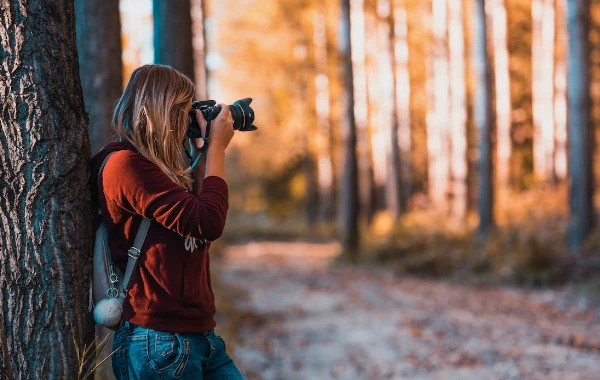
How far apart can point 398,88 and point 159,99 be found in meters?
21.9

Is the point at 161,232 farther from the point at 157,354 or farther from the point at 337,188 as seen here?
the point at 337,188

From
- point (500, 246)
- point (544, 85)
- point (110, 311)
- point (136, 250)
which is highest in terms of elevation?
point (544, 85)

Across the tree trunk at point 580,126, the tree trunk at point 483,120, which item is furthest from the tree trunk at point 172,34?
the tree trunk at point 483,120

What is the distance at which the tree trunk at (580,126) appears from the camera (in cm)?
1234

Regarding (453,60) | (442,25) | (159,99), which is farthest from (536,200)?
(159,99)

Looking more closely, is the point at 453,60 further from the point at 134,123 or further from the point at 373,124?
the point at 134,123

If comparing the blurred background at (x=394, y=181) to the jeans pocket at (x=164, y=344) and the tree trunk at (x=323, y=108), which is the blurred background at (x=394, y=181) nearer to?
the tree trunk at (x=323, y=108)

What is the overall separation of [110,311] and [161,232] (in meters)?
0.37

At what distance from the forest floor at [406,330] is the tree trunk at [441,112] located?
7834 millimetres

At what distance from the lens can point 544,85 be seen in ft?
75.5

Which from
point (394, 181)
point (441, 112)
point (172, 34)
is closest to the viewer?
point (172, 34)

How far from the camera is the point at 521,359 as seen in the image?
694 cm

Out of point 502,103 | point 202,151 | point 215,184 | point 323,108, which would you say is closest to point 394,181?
point 502,103


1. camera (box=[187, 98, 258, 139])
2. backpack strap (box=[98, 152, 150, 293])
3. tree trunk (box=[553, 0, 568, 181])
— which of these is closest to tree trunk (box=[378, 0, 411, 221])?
tree trunk (box=[553, 0, 568, 181])
